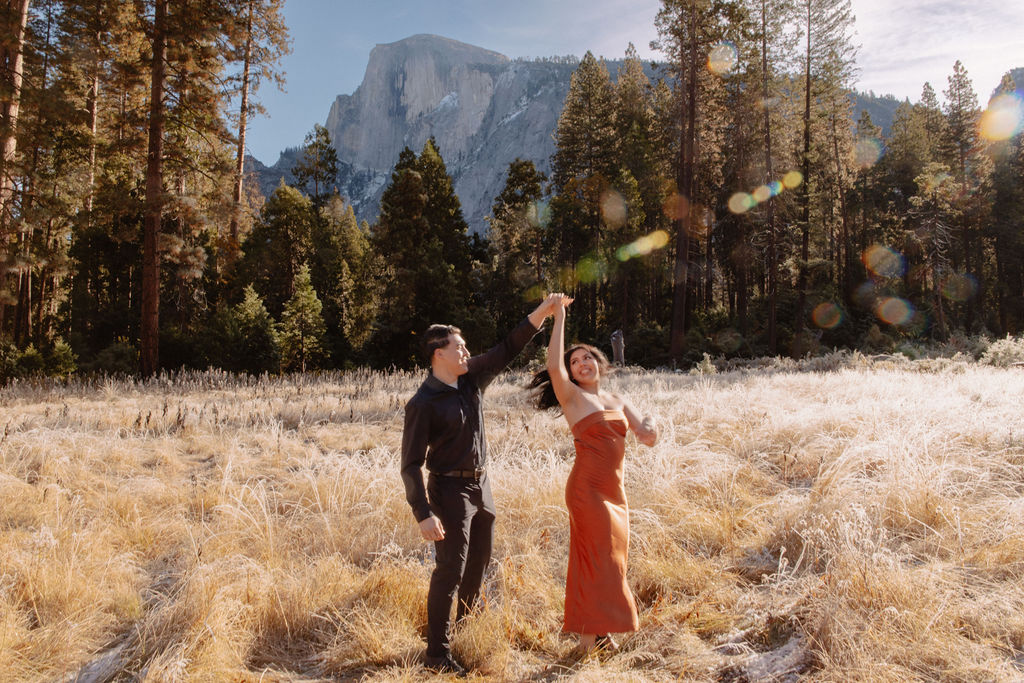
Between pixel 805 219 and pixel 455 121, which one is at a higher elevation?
pixel 455 121

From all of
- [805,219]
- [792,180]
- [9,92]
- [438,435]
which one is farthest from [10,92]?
[792,180]

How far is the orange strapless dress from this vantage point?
10.2 ft

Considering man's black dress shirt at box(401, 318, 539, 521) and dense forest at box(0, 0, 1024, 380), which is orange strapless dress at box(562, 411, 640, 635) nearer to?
man's black dress shirt at box(401, 318, 539, 521)

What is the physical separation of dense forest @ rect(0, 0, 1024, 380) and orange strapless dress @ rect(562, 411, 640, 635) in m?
14.3

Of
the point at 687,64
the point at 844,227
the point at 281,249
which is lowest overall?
the point at 281,249

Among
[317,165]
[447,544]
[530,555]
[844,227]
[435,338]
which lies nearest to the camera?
[447,544]

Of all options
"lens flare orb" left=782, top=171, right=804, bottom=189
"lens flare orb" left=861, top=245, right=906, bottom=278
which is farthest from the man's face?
"lens flare orb" left=861, top=245, right=906, bottom=278

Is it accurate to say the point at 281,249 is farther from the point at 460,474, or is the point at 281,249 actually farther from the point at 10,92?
the point at 460,474

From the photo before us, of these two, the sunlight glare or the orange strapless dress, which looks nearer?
the orange strapless dress

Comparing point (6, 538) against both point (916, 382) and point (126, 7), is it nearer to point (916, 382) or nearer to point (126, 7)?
point (916, 382)

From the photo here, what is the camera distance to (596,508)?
317 centimetres

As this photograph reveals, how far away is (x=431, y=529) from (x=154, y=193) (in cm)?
1460

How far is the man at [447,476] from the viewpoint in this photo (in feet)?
10.1

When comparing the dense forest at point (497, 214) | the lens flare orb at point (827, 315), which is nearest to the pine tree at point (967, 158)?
the dense forest at point (497, 214)
